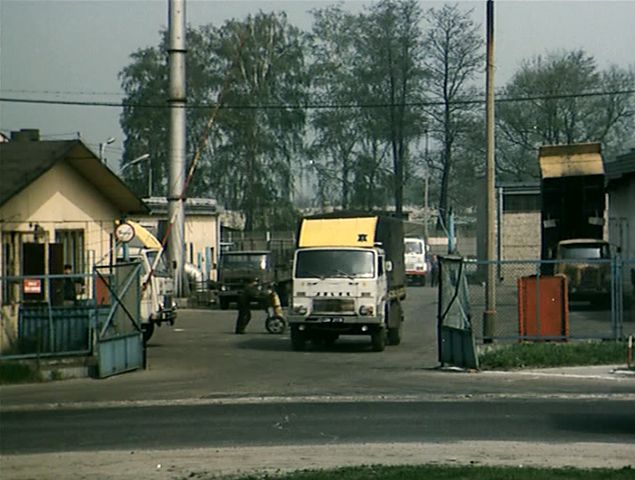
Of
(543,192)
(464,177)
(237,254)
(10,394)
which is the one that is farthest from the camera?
(464,177)

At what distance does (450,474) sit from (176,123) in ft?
119

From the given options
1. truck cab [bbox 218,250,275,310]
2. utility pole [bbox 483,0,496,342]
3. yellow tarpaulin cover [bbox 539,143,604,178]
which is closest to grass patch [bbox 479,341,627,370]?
utility pole [bbox 483,0,496,342]

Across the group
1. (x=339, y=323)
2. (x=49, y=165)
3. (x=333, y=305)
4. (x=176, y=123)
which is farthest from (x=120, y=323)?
(x=176, y=123)

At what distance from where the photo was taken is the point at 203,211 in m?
57.8

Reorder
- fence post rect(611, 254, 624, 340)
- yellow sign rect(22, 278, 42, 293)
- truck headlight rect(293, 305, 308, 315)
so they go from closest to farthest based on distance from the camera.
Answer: yellow sign rect(22, 278, 42, 293) → fence post rect(611, 254, 624, 340) → truck headlight rect(293, 305, 308, 315)

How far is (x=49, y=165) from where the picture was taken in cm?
2539

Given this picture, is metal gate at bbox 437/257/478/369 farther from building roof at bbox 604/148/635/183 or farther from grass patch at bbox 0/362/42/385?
building roof at bbox 604/148/635/183

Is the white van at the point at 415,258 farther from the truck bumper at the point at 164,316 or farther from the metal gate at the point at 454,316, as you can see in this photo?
the metal gate at the point at 454,316

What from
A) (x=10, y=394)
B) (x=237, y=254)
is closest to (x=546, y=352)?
(x=10, y=394)

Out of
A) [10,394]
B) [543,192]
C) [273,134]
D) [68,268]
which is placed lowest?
[10,394]

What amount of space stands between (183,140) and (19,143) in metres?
19.9

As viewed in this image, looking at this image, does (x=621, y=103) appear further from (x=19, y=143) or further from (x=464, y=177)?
(x=19, y=143)

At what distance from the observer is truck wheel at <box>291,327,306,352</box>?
2756 centimetres

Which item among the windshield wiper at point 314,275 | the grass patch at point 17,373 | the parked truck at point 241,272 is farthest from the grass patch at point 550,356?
the parked truck at point 241,272
